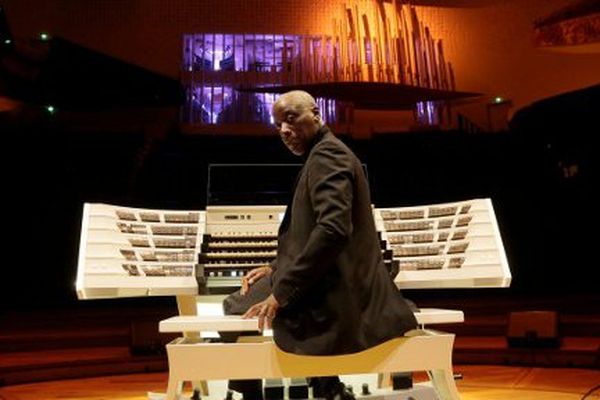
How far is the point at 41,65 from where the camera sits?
711 centimetres

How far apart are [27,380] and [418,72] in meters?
6.10

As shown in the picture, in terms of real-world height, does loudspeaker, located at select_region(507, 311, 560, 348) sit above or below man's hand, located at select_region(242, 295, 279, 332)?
below

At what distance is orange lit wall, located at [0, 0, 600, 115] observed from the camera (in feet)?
27.6

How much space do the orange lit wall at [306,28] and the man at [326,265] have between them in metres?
6.93

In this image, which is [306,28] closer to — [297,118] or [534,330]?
[534,330]

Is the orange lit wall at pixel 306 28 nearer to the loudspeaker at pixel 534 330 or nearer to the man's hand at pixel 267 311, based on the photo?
the loudspeaker at pixel 534 330

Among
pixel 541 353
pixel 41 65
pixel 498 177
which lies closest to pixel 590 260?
pixel 498 177

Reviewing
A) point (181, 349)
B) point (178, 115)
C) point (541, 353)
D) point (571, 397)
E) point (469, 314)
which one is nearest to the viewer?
point (181, 349)

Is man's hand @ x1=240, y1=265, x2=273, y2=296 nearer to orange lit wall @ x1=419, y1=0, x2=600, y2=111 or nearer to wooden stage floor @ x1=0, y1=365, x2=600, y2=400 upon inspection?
wooden stage floor @ x1=0, y1=365, x2=600, y2=400

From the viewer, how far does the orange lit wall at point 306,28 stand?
842 centimetres

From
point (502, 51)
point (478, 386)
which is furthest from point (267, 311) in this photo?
point (502, 51)

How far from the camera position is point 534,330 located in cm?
470

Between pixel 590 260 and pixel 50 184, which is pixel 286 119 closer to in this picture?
pixel 50 184

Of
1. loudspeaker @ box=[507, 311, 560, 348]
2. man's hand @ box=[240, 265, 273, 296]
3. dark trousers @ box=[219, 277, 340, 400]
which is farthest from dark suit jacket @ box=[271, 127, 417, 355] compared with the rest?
loudspeaker @ box=[507, 311, 560, 348]
